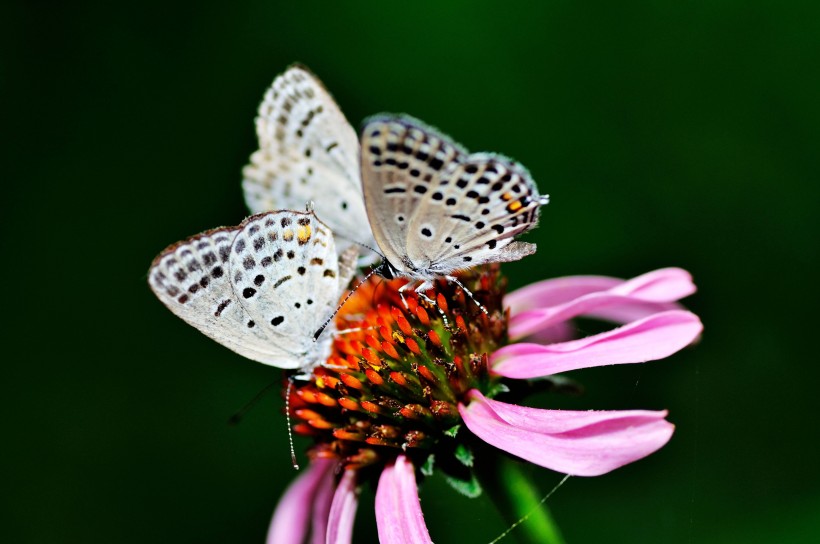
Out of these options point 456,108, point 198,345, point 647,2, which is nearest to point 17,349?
point 198,345

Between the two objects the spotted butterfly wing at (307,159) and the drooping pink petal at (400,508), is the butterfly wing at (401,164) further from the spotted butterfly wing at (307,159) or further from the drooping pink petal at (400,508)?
the drooping pink petal at (400,508)

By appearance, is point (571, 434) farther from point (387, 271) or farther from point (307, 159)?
point (307, 159)

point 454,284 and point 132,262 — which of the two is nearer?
point 454,284

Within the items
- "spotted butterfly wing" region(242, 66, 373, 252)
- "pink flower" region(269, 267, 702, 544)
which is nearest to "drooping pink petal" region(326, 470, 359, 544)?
"pink flower" region(269, 267, 702, 544)

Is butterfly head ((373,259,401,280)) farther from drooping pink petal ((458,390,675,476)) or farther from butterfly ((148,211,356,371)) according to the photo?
drooping pink petal ((458,390,675,476))

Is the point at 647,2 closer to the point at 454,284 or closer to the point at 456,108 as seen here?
the point at 456,108

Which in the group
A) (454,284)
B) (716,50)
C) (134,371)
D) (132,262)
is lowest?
(134,371)

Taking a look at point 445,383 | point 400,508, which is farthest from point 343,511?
point 445,383
